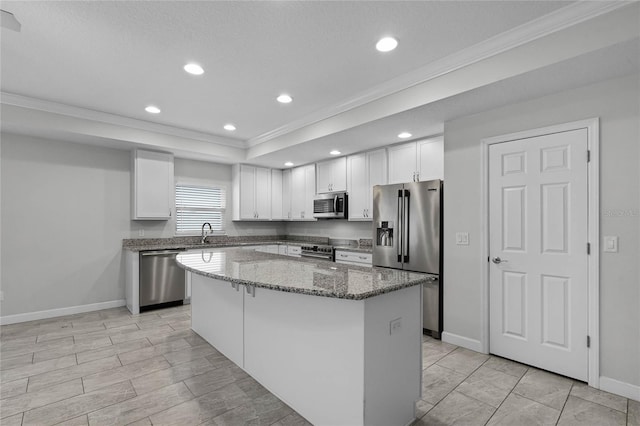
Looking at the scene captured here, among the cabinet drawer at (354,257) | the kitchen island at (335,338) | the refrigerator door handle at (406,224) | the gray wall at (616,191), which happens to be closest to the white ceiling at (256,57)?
the gray wall at (616,191)

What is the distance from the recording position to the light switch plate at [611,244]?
2.39 metres

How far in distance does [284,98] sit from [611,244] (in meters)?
3.37

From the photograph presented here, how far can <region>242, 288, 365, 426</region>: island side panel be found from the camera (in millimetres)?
1733

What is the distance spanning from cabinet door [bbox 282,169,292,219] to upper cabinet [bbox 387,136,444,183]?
2.60 meters

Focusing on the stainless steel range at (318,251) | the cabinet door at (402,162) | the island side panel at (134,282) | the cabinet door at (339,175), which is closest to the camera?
the cabinet door at (402,162)

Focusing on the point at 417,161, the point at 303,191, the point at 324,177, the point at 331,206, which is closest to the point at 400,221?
the point at 417,161

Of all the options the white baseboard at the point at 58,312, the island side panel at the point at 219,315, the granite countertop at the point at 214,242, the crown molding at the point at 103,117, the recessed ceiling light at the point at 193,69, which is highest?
the recessed ceiling light at the point at 193,69

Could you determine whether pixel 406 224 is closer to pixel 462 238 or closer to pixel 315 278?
pixel 462 238

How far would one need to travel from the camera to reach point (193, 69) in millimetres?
2951

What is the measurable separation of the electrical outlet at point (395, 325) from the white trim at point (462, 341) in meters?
1.78

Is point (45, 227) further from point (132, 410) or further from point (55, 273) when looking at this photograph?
point (132, 410)

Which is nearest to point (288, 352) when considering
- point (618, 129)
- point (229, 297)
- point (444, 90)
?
point (229, 297)

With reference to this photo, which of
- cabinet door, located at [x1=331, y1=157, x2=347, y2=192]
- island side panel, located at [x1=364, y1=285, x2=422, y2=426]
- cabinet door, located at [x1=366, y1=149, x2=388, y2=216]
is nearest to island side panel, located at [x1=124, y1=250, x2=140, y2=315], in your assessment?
cabinet door, located at [x1=331, y1=157, x2=347, y2=192]

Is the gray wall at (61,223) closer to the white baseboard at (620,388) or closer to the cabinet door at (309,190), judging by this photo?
the cabinet door at (309,190)
